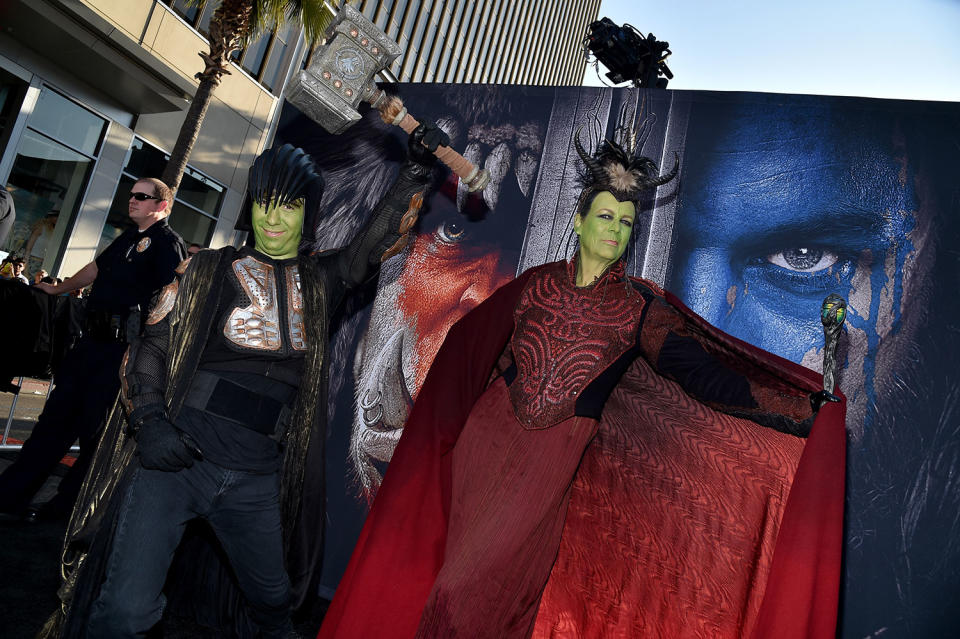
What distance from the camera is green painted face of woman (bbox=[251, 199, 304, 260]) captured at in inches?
103

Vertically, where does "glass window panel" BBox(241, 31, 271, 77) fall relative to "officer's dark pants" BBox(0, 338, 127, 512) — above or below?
above

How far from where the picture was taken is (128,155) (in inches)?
477

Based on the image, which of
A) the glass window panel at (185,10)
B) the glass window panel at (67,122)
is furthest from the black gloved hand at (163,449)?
the glass window panel at (185,10)

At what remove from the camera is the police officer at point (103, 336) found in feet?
12.6

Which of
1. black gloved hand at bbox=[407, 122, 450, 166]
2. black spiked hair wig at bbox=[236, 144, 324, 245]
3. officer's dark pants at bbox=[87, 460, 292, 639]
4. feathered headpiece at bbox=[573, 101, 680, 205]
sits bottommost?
officer's dark pants at bbox=[87, 460, 292, 639]

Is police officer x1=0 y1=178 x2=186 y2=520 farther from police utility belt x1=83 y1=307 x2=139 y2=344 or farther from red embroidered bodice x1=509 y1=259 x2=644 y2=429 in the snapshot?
red embroidered bodice x1=509 y1=259 x2=644 y2=429

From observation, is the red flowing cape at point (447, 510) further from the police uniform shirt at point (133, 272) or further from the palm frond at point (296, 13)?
the palm frond at point (296, 13)

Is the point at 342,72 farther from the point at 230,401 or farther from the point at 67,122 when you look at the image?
the point at 67,122

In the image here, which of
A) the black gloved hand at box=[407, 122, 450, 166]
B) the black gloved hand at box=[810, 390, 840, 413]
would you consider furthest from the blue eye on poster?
the black gloved hand at box=[407, 122, 450, 166]

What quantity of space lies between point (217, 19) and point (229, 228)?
6.75m

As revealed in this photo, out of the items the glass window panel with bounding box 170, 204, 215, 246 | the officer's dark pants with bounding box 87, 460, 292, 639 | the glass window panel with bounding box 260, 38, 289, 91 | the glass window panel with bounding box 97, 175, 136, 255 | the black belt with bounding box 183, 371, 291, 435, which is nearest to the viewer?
the officer's dark pants with bounding box 87, 460, 292, 639

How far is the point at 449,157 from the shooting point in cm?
275

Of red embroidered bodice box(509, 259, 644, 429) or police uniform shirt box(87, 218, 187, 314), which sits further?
police uniform shirt box(87, 218, 187, 314)

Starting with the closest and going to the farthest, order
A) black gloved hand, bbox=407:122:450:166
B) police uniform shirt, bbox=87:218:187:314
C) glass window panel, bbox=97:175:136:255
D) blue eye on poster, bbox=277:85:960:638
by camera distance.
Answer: black gloved hand, bbox=407:122:450:166 → blue eye on poster, bbox=277:85:960:638 → police uniform shirt, bbox=87:218:187:314 → glass window panel, bbox=97:175:136:255
